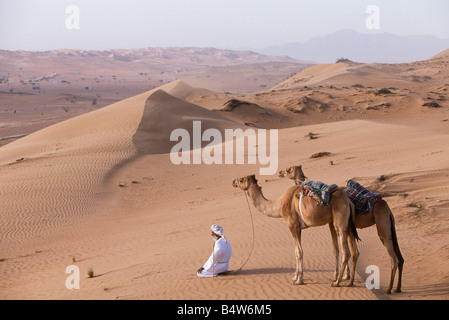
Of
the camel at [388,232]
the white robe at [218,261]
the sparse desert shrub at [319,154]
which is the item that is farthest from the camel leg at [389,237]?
the sparse desert shrub at [319,154]

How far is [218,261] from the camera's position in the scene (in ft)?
31.8

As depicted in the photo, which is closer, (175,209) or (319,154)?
(175,209)

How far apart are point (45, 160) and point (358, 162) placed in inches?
565

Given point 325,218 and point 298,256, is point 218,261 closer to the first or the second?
point 298,256

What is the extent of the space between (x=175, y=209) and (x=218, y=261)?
8.82 meters

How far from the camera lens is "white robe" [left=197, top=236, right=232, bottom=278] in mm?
9638

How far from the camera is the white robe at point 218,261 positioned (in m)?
9.64

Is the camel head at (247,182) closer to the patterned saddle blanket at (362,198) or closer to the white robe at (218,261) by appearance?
the white robe at (218,261)

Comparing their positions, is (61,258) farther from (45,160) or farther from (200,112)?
(200,112)

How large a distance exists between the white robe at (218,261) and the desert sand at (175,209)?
0.19 metres

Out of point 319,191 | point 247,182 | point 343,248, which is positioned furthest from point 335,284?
point 247,182

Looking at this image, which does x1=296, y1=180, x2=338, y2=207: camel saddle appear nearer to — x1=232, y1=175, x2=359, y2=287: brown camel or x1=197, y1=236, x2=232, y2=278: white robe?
x1=232, y1=175, x2=359, y2=287: brown camel

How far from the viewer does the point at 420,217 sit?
42.7 ft
